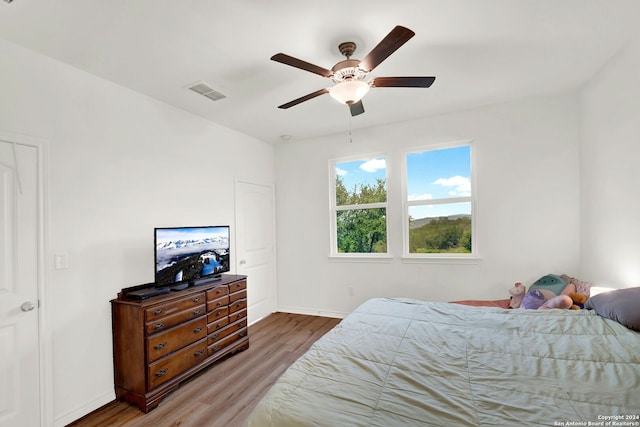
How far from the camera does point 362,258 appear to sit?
4121mm

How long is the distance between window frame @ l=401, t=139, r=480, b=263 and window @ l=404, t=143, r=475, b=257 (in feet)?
0.04

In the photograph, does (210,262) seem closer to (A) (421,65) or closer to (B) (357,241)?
(B) (357,241)

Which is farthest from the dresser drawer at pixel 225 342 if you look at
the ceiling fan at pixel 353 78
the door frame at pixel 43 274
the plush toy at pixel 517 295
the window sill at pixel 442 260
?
the plush toy at pixel 517 295

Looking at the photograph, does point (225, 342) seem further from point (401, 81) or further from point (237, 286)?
point (401, 81)

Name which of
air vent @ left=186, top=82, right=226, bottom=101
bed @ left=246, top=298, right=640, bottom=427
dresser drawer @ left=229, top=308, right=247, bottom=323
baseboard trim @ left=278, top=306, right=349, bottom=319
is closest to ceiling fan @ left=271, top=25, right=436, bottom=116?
air vent @ left=186, top=82, right=226, bottom=101

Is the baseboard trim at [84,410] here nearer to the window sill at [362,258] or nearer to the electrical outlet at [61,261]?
the electrical outlet at [61,261]

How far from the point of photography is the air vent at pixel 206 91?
2.66 metres

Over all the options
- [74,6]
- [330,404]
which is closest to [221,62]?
[74,6]

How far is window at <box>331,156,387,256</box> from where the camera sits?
412 centimetres

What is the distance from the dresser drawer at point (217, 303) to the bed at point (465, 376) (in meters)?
1.50

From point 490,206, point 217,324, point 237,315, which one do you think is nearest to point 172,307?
point 217,324

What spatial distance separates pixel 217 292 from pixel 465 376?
7.65 ft

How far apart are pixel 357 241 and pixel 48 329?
334 centimetres

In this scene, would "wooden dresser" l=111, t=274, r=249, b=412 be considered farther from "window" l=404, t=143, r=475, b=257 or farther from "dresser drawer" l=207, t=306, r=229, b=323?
"window" l=404, t=143, r=475, b=257
